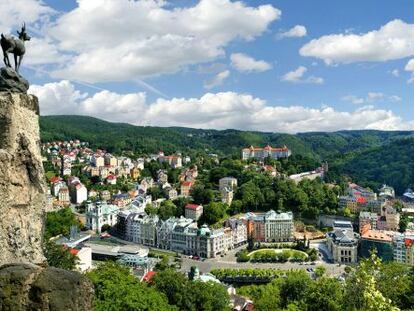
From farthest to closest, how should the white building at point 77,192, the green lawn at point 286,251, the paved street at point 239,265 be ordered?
the white building at point 77,192
the green lawn at point 286,251
the paved street at point 239,265

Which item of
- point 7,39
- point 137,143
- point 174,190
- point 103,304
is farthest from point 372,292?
point 137,143

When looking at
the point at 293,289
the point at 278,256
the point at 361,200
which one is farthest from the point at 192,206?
the point at 293,289

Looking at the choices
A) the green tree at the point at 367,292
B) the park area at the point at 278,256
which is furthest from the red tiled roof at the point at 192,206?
the green tree at the point at 367,292

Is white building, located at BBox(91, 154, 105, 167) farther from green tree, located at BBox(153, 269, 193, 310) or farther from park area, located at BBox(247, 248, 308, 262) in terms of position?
green tree, located at BBox(153, 269, 193, 310)

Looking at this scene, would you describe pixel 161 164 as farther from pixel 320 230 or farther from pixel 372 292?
pixel 372 292

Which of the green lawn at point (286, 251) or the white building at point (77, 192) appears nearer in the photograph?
the green lawn at point (286, 251)

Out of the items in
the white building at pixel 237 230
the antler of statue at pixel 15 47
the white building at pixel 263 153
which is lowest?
the white building at pixel 237 230

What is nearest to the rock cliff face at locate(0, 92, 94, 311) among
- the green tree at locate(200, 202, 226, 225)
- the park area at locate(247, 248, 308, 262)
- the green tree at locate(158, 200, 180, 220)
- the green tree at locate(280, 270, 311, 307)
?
the green tree at locate(280, 270, 311, 307)

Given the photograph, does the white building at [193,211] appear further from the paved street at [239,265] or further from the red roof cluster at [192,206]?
the paved street at [239,265]
